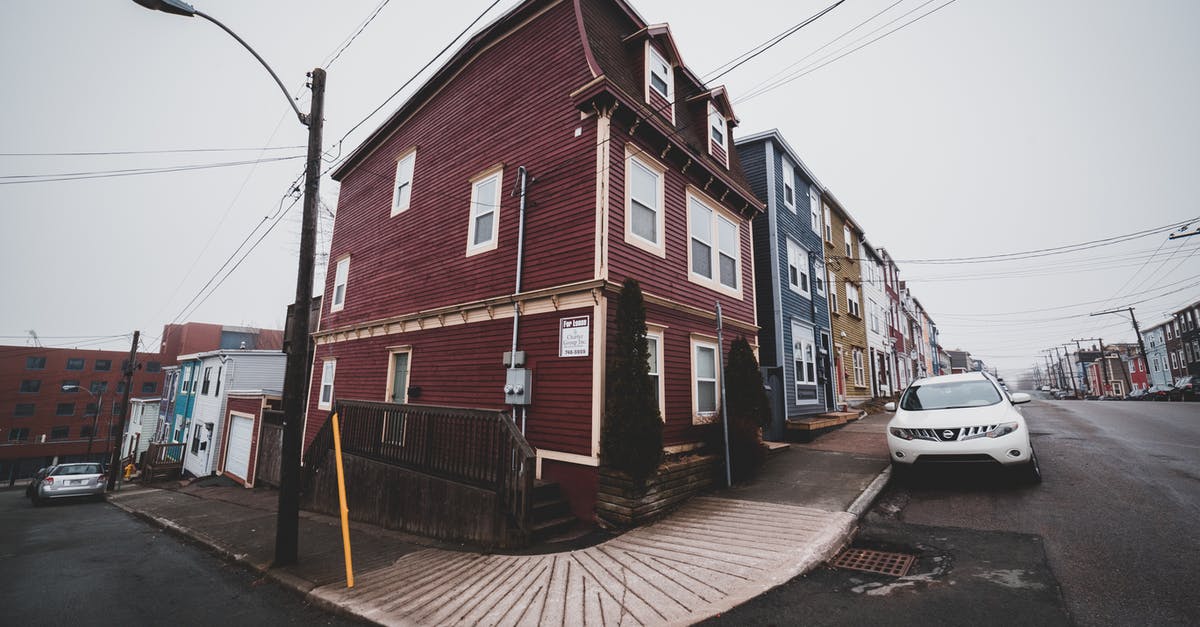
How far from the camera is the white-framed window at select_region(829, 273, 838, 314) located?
1977 centimetres

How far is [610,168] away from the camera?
8570mm

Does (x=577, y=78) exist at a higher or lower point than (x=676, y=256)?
higher

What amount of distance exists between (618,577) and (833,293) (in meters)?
18.8

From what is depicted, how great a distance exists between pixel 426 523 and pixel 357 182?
13728 millimetres

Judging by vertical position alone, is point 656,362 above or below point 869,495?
above

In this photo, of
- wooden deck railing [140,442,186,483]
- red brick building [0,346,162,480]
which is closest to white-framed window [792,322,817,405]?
wooden deck railing [140,442,186,483]

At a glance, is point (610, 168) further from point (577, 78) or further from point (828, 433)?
point (828, 433)

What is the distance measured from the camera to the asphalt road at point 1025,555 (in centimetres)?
372

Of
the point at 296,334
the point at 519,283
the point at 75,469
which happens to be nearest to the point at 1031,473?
the point at 519,283

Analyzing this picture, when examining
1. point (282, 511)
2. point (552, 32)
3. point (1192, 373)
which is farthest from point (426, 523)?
point (1192, 373)

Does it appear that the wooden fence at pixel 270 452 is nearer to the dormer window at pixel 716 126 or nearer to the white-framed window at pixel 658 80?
the white-framed window at pixel 658 80

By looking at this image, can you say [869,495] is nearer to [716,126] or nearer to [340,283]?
[716,126]

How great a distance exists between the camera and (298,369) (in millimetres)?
6586

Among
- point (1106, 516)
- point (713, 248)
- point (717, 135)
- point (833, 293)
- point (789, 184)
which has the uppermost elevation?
point (789, 184)
